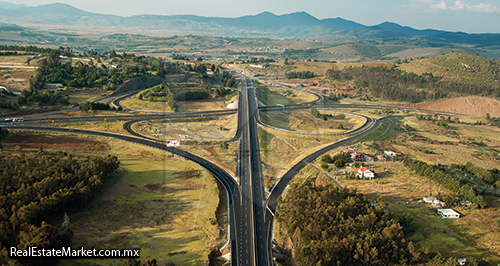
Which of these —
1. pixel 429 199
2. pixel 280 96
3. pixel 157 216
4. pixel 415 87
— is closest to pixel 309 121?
pixel 280 96

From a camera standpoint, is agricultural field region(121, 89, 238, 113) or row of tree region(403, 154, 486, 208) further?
agricultural field region(121, 89, 238, 113)

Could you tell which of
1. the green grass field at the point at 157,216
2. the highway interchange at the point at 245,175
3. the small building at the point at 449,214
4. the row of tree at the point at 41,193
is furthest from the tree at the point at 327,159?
the row of tree at the point at 41,193

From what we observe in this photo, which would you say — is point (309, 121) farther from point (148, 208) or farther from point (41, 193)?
point (41, 193)

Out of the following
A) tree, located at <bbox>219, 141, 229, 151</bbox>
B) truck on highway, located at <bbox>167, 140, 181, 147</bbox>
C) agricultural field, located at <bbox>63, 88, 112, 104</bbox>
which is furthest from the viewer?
agricultural field, located at <bbox>63, 88, 112, 104</bbox>

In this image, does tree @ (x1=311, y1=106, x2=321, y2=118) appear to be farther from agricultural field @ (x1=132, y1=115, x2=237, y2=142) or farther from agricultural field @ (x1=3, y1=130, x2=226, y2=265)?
agricultural field @ (x1=3, y1=130, x2=226, y2=265)

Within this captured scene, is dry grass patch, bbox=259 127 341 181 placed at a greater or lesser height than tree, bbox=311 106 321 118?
lesser

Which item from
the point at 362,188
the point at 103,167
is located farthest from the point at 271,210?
the point at 103,167

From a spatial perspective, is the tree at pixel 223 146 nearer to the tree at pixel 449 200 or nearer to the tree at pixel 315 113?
the tree at pixel 449 200

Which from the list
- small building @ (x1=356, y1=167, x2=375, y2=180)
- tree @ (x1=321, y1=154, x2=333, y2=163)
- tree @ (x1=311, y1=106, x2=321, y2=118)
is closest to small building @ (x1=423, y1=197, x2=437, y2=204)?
small building @ (x1=356, y1=167, x2=375, y2=180)

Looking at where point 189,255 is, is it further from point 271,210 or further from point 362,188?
point 362,188
